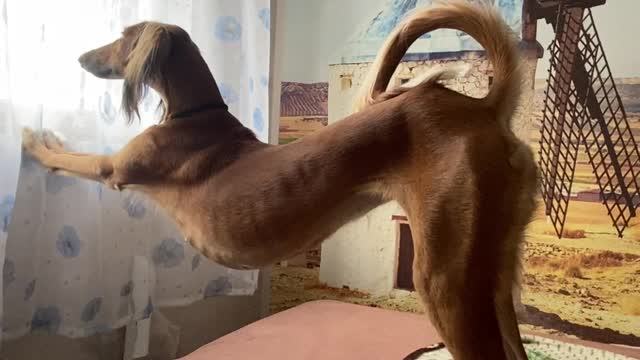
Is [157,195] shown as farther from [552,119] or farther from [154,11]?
[552,119]

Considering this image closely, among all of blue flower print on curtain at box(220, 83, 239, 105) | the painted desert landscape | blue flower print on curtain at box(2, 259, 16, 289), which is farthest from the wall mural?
blue flower print on curtain at box(2, 259, 16, 289)

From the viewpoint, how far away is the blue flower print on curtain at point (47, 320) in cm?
139

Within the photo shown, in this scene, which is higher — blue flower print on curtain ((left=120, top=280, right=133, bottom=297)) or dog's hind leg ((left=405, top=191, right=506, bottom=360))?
dog's hind leg ((left=405, top=191, right=506, bottom=360))

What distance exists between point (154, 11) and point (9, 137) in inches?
20.8

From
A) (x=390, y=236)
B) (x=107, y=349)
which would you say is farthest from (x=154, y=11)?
(x=390, y=236)

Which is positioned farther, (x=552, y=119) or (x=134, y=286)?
(x=552, y=119)

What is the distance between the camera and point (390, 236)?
2201 mm

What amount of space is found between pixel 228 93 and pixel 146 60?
0.86 meters

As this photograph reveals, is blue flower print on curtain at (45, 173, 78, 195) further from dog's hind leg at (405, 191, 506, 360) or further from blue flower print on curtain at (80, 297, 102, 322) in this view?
dog's hind leg at (405, 191, 506, 360)

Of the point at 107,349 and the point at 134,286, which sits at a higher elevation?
the point at 134,286

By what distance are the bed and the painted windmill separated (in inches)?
16.6

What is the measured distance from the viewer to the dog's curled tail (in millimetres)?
923

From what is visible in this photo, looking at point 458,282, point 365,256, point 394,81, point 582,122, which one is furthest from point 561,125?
point 458,282

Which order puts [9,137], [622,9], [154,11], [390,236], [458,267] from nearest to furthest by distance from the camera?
[458,267], [9,137], [154,11], [622,9], [390,236]
